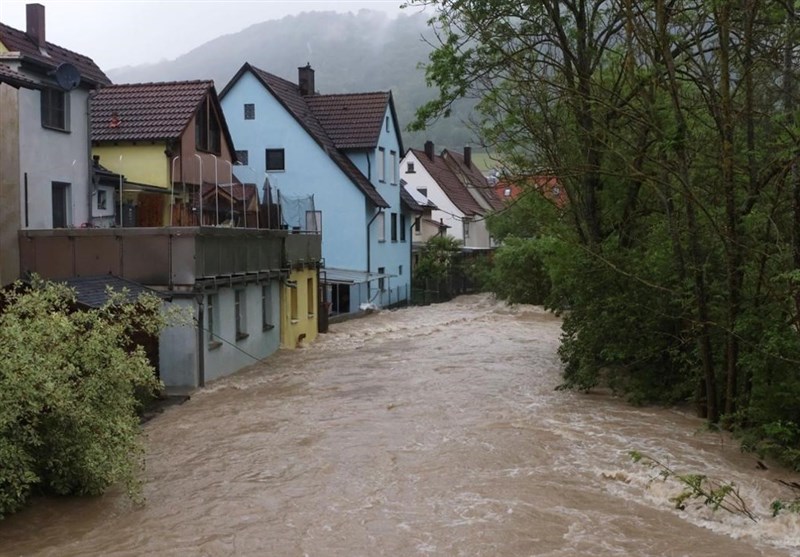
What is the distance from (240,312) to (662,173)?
12123 millimetres

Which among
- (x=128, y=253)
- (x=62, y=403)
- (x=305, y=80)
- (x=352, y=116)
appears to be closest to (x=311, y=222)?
(x=352, y=116)

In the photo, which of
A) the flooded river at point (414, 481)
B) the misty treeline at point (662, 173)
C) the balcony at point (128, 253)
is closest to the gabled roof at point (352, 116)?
the misty treeline at point (662, 173)

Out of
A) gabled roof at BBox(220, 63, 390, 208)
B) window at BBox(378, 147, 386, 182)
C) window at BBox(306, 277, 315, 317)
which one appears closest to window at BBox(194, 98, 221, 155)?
window at BBox(306, 277, 315, 317)

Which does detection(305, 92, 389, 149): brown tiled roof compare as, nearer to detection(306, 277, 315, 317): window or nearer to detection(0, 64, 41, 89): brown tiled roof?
detection(306, 277, 315, 317): window

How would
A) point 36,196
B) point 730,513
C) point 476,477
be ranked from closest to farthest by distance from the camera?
point 730,513, point 476,477, point 36,196

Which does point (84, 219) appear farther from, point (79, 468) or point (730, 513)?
point (730, 513)

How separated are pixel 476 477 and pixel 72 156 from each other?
1487 centimetres

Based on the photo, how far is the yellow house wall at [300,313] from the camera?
28406mm

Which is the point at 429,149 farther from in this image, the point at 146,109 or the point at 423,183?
the point at 146,109

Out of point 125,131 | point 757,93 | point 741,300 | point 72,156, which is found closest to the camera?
point 741,300

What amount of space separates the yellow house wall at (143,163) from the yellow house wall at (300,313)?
15.5ft

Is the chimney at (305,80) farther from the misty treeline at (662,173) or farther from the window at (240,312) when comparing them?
the misty treeline at (662,173)

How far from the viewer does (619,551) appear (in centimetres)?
1003

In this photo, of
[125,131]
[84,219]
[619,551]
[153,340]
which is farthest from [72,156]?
[619,551]
